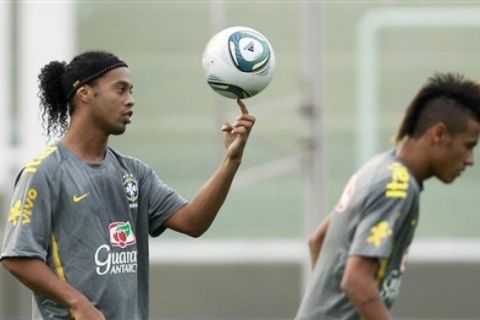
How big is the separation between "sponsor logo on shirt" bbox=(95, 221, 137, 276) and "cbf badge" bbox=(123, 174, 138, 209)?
0.31 feet

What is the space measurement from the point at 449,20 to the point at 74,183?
5841 mm

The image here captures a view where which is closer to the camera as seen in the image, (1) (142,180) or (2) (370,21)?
(1) (142,180)

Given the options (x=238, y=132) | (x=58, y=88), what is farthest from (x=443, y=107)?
(x=58, y=88)

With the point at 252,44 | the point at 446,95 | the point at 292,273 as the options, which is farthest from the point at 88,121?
the point at 292,273

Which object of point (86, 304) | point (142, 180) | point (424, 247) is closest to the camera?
point (86, 304)

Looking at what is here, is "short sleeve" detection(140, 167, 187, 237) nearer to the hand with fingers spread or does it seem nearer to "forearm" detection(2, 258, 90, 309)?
the hand with fingers spread

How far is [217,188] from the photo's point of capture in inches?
275

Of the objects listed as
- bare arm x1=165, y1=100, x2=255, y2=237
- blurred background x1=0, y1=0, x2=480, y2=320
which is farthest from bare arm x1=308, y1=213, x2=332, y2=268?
blurred background x1=0, y1=0, x2=480, y2=320

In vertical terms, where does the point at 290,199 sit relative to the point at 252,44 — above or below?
below

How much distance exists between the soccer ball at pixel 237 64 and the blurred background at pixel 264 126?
487 cm

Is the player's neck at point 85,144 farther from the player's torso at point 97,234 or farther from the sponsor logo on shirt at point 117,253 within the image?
the sponsor logo on shirt at point 117,253

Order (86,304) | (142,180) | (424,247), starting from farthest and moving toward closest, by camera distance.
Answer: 1. (424,247)
2. (142,180)
3. (86,304)

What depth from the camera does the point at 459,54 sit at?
12.3 m

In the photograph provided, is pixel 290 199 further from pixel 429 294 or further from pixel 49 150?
pixel 49 150
